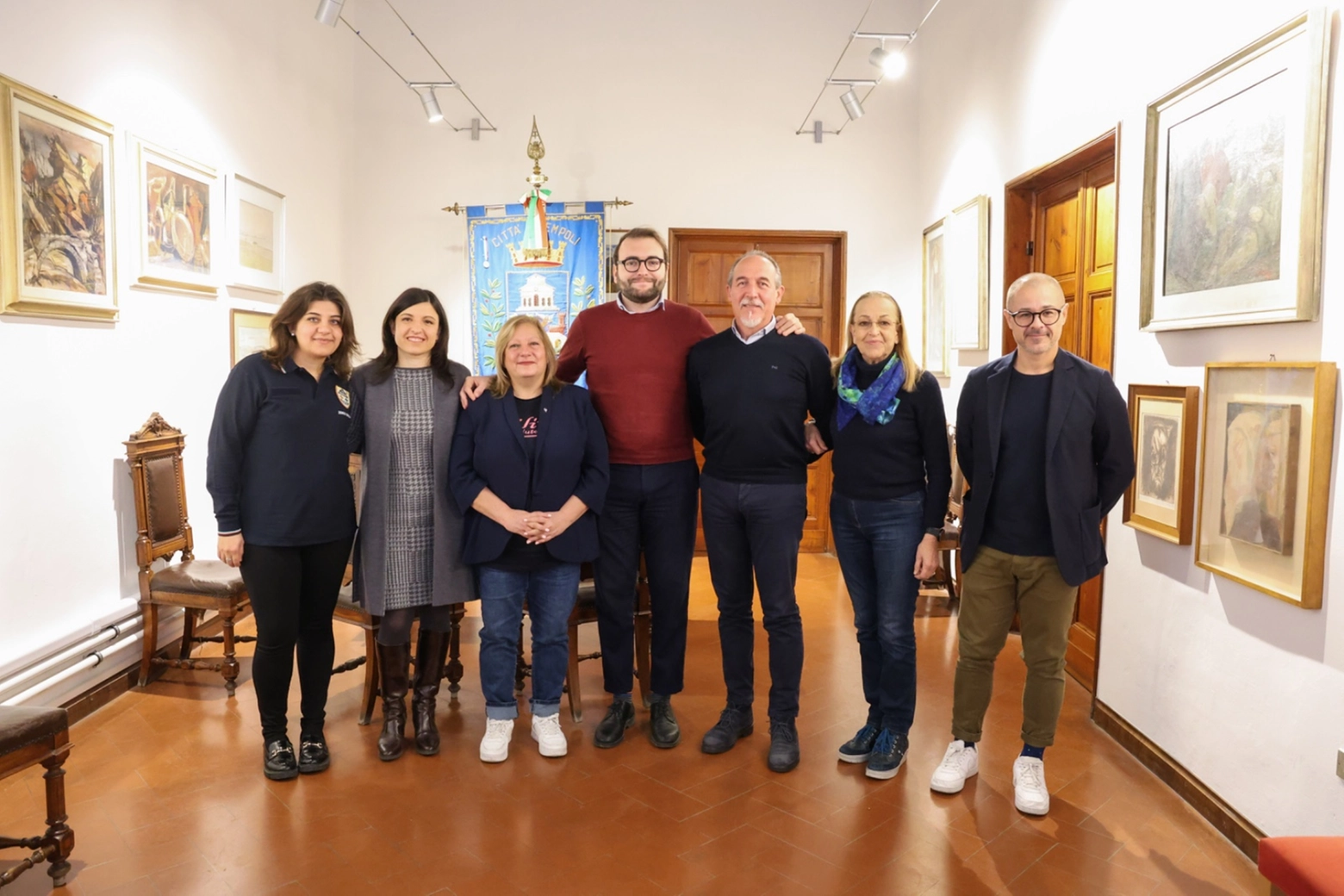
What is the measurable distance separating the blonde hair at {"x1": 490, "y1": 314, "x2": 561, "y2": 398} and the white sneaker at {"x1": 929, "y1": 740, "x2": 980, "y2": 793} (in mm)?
1849

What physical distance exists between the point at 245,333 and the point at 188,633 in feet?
6.16

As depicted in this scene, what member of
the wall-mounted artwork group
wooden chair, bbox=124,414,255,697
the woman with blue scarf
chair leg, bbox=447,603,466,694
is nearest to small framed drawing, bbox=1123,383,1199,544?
the woman with blue scarf

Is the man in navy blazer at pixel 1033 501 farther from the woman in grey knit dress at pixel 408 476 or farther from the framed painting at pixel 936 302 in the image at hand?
the framed painting at pixel 936 302

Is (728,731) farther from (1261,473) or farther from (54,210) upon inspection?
(54,210)

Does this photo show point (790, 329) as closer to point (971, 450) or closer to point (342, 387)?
point (971, 450)

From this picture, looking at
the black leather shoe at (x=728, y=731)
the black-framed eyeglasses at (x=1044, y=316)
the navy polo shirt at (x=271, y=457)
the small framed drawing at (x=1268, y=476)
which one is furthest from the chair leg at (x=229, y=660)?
the small framed drawing at (x=1268, y=476)

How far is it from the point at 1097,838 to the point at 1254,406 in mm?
1387

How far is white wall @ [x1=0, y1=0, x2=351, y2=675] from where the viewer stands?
11.1 ft

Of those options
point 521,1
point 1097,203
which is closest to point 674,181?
point 521,1

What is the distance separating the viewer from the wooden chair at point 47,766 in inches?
93.4

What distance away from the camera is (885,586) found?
3.02 metres

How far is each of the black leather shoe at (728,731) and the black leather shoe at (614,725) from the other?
1.00 feet

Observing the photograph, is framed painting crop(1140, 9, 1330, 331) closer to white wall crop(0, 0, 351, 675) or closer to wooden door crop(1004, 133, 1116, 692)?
wooden door crop(1004, 133, 1116, 692)

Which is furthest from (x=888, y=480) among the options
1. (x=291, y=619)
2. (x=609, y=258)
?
(x=609, y=258)
